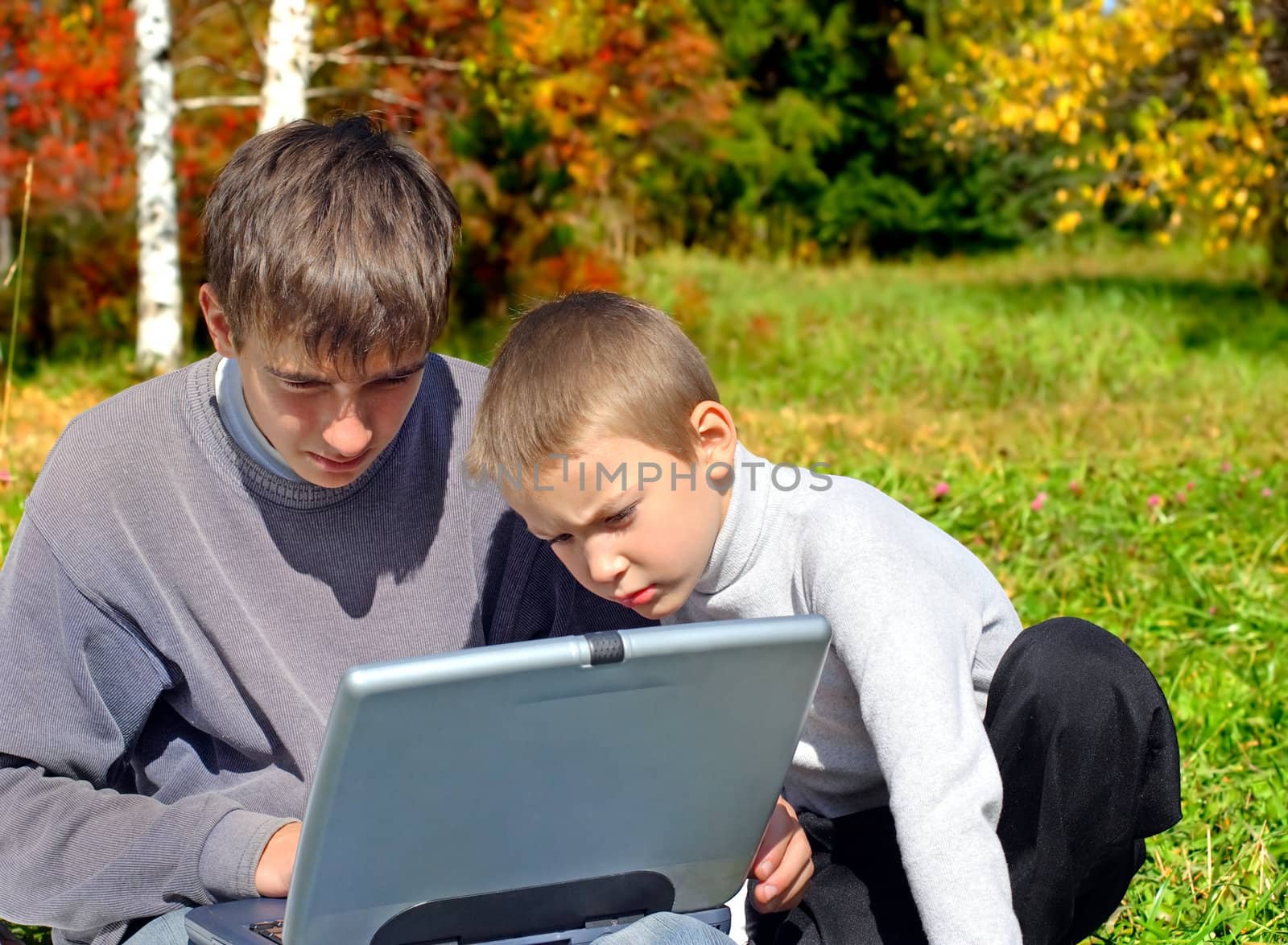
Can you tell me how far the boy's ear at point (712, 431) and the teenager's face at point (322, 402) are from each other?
34 cm

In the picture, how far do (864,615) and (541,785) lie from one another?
45cm

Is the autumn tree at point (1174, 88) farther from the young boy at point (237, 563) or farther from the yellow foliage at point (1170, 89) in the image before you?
the young boy at point (237, 563)

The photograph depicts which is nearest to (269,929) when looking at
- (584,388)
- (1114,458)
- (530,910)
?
(530,910)

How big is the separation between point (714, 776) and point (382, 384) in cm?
62

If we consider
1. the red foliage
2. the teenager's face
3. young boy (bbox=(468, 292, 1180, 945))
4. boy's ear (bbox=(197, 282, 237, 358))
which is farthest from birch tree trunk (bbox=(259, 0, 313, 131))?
young boy (bbox=(468, 292, 1180, 945))

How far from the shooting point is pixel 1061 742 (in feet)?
5.23

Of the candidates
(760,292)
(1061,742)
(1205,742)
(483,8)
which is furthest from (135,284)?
(1061,742)

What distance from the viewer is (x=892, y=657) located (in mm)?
1516

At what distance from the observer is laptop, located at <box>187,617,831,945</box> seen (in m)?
1.17

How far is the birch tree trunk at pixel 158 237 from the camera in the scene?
23.5 feet

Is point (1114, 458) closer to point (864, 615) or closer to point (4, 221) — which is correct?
point (864, 615)

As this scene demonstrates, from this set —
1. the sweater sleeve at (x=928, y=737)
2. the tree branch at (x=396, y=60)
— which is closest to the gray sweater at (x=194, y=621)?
the sweater sleeve at (x=928, y=737)

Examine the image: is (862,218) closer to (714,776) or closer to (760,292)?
(760,292)

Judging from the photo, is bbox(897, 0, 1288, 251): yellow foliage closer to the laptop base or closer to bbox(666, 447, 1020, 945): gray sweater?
bbox(666, 447, 1020, 945): gray sweater
